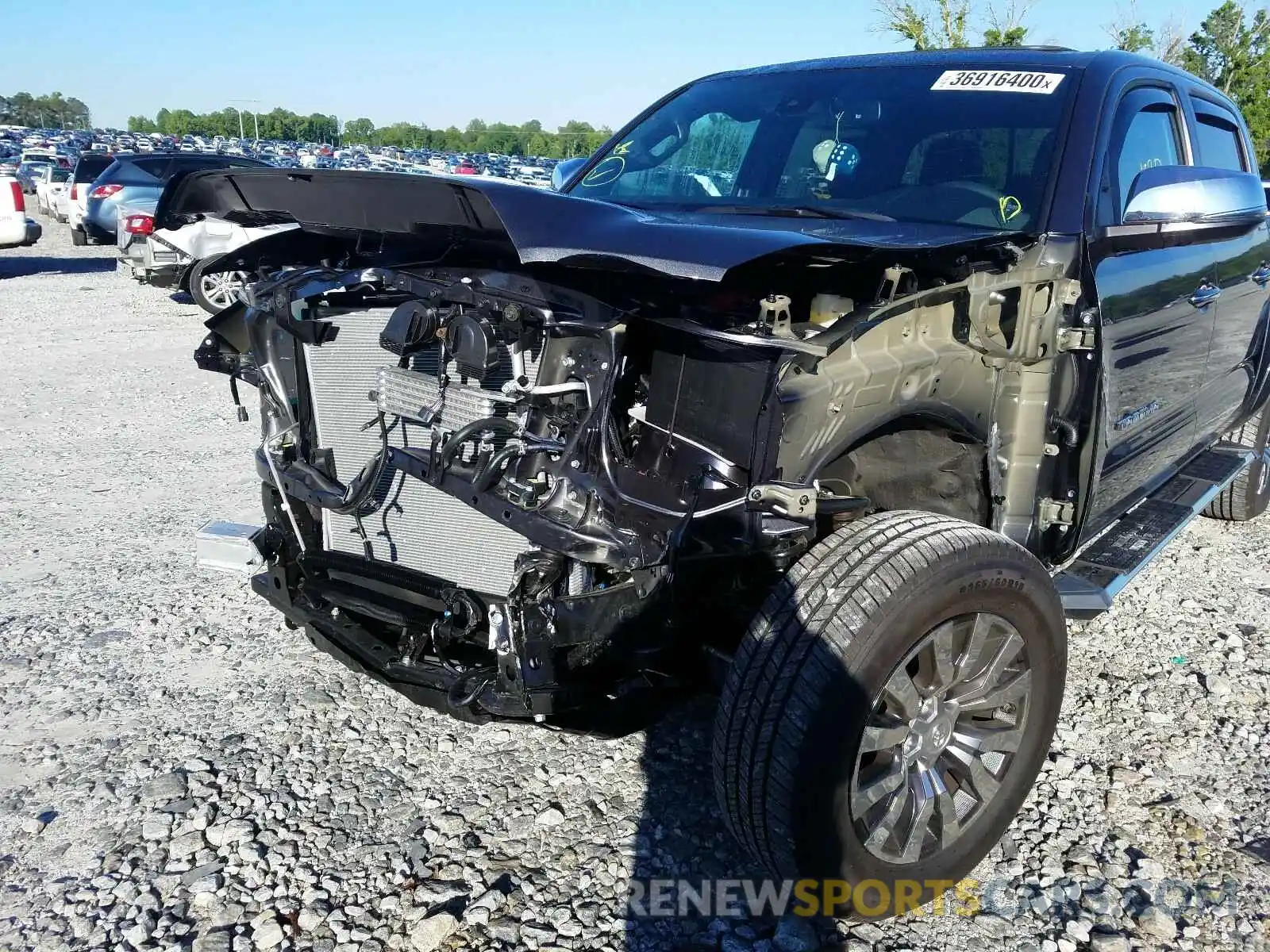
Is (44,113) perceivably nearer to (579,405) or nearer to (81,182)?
(81,182)

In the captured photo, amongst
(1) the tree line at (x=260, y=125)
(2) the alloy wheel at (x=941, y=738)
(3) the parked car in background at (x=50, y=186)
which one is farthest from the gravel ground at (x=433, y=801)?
(1) the tree line at (x=260, y=125)

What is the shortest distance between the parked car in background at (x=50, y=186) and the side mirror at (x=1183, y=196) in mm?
26613

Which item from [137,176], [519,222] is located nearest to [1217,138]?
[519,222]

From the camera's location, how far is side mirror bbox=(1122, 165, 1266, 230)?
9.38 ft

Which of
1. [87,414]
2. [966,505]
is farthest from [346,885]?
[87,414]

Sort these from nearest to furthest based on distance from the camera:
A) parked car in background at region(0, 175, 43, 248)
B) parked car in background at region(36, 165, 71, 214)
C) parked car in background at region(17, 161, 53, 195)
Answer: parked car in background at region(0, 175, 43, 248)
parked car in background at region(36, 165, 71, 214)
parked car in background at region(17, 161, 53, 195)

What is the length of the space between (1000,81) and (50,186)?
27739 mm

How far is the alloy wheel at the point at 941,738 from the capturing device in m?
2.29

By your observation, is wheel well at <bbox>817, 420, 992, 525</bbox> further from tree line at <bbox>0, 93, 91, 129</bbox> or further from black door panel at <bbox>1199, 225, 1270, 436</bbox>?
tree line at <bbox>0, 93, 91, 129</bbox>

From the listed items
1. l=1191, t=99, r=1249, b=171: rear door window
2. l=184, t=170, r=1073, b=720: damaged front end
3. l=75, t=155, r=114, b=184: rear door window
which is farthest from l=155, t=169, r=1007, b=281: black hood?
l=75, t=155, r=114, b=184: rear door window

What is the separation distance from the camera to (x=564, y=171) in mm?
4230

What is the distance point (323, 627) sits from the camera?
Result: 9.20 ft

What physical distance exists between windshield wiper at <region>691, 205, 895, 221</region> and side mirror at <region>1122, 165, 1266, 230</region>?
0.72 metres

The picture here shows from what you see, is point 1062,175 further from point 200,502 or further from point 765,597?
point 200,502
